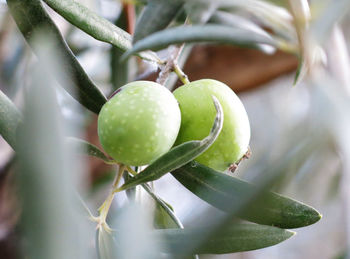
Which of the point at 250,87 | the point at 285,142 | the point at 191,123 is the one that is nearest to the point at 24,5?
the point at 191,123

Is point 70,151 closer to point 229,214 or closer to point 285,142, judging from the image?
point 229,214

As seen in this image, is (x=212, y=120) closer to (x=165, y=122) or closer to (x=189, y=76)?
(x=165, y=122)

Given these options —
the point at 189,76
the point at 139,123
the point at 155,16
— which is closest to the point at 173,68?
the point at 155,16

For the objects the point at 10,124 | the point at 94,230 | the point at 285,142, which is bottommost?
the point at 94,230

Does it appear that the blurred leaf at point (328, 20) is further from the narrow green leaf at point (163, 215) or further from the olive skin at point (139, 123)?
the narrow green leaf at point (163, 215)

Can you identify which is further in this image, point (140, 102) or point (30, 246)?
point (140, 102)

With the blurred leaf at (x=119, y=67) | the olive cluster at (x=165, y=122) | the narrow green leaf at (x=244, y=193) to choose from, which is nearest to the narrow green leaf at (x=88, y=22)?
the olive cluster at (x=165, y=122)
